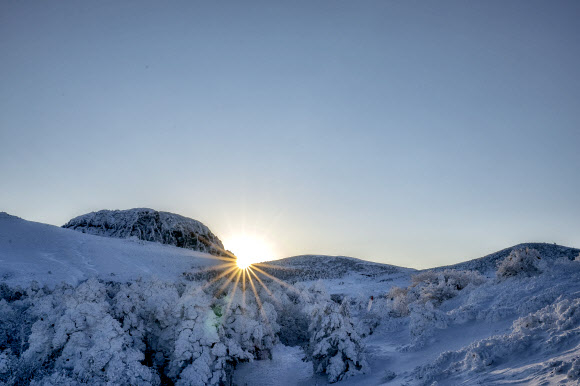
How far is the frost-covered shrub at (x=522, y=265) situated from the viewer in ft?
62.0

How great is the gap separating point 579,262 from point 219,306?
19108 millimetres

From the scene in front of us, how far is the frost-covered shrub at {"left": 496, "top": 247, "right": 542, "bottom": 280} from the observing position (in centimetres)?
1891

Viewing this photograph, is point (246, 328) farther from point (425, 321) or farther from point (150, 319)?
point (425, 321)

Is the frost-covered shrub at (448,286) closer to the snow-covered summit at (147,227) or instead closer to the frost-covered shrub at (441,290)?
the frost-covered shrub at (441,290)

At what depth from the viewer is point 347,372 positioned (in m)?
16.9

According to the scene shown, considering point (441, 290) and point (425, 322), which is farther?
point (441, 290)

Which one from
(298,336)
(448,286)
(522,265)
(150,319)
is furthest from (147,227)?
(522,265)

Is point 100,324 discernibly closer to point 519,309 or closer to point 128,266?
point 519,309

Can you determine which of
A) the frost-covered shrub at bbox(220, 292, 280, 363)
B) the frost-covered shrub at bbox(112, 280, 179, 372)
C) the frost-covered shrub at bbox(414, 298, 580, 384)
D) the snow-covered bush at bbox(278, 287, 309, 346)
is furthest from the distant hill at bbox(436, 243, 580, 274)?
the frost-covered shrub at bbox(112, 280, 179, 372)

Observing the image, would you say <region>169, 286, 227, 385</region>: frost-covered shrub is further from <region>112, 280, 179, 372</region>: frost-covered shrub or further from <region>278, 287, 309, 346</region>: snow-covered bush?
<region>278, 287, 309, 346</region>: snow-covered bush

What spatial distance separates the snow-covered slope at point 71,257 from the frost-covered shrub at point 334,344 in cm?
2396

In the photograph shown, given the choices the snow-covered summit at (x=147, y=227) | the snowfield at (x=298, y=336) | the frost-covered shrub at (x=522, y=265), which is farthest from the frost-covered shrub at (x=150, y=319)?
the snow-covered summit at (x=147, y=227)

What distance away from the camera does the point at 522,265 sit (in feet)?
63.9

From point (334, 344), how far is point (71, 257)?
32.7m
